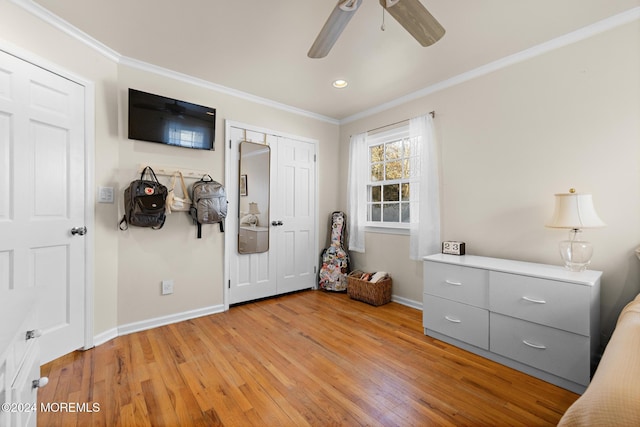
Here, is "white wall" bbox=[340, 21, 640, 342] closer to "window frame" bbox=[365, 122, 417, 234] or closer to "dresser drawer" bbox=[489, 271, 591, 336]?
"window frame" bbox=[365, 122, 417, 234]

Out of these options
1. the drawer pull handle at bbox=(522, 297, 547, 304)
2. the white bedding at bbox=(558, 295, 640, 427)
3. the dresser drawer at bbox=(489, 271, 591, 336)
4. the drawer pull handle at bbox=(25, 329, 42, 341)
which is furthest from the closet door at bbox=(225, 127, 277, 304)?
the white bedding at bbox=(558, 295, 640, 427)

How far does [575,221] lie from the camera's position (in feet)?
6.25

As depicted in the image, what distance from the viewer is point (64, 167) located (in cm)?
209

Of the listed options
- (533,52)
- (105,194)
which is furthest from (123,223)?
(533,52)

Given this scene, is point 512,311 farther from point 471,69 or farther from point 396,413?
point 471,69

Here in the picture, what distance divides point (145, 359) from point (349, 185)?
290 cm

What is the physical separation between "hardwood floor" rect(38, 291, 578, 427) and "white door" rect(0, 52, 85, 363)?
39 cm

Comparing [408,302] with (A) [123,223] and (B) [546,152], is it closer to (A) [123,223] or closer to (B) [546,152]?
(B) [546,152]

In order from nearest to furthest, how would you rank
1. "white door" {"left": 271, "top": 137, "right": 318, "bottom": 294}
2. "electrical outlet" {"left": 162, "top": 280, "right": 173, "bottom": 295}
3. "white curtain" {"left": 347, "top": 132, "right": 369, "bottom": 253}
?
"electrical outlet" {"left": 162, "top": 280, "right": 173, "bottom": 295} → "white door" {"left": 271, "top": 137, "right": 318, "bottom": 294} → "white curtain" {"left": 347, "top": 132, "right": 369, "bottom": 253}

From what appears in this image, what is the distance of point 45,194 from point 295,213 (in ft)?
7.88

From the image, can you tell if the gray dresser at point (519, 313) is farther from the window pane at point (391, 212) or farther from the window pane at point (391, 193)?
the window pane at point (391, 193)

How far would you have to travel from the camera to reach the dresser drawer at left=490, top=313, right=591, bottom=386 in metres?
1.72

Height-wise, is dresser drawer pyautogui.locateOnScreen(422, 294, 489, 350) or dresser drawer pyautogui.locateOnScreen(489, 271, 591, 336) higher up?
dresser drawer pyautogui.locateOnScreen(489, 271, 591, 336)

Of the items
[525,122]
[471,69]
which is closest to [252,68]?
[471,69]
